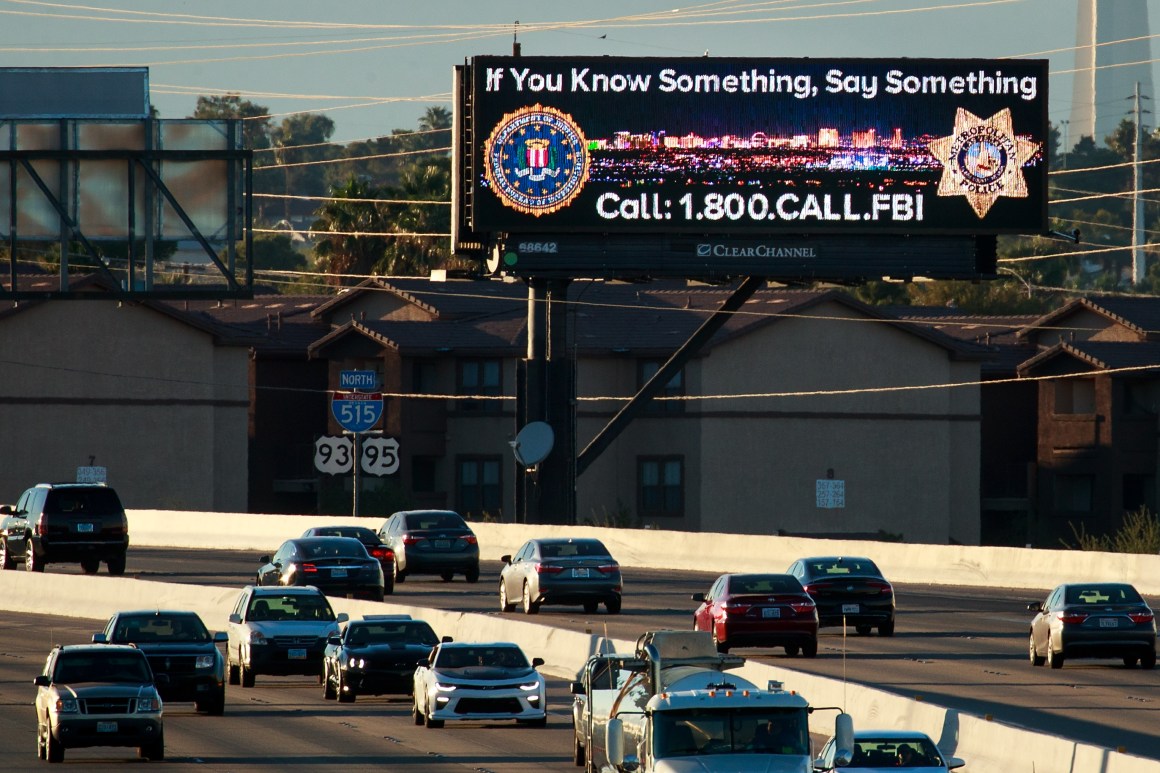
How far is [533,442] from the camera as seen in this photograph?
2142 inches

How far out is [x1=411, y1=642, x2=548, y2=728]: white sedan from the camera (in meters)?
28.5

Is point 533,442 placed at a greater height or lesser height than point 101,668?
greater

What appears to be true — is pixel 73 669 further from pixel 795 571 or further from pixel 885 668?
pixel 795 571

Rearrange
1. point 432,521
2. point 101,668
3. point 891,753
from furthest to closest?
point 432,521, point 101,668, point 891,753

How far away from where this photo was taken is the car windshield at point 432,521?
4672 centimetres

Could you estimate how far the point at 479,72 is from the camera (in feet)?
171

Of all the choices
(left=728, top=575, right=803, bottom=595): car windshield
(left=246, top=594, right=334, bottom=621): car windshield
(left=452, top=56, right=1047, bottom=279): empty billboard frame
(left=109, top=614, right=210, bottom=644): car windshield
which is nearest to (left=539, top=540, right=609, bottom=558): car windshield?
(left=728, top=575, right=803, bottom=595): car windshield

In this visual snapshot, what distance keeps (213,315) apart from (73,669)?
6580 centimetres

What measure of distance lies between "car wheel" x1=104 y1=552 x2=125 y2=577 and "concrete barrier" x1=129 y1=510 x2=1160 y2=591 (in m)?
9.77

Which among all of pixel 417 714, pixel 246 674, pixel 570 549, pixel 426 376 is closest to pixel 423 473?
pixel 426 376

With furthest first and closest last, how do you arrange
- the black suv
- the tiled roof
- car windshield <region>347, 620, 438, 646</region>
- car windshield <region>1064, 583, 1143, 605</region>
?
the tiled roof
the black suv
car windshield <region>1064, 583, 1143, 605</region>
car windshield <region>347, 620, 438, 646</region>

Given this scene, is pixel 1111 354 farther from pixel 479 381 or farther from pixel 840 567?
pixel 840 567

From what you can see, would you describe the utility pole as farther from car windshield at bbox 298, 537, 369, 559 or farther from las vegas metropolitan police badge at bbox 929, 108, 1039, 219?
car windshield at bbox 298, 537, 369, 559

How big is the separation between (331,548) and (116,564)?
817cm
